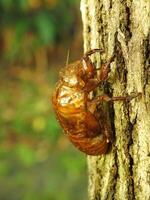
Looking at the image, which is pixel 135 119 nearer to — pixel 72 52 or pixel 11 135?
pixel 11 135

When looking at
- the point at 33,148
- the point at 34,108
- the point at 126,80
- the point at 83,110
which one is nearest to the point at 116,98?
the point at 126,80

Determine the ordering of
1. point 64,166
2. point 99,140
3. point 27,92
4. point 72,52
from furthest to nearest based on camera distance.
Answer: point 72,52
point 27,92
point 64,166
point 99,140

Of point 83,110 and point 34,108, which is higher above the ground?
point 34,108

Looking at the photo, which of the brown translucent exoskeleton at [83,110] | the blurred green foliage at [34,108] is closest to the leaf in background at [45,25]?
the blurred green foliage at [34,108]

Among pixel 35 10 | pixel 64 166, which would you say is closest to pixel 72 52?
pixel 35 10

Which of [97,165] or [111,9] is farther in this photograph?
[97,165]

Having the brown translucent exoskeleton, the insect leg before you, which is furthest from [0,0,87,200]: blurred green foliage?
the insect leg

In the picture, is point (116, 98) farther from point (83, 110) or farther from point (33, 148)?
point (33, 148)
